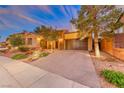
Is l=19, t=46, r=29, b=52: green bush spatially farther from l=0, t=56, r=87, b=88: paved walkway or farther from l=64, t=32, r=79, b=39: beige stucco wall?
l=64, t=32, r=79, b=39: beige stucco wall

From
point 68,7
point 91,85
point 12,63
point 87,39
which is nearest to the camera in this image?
point 91,85

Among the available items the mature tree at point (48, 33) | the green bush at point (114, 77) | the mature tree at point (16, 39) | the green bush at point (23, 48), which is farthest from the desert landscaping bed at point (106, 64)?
the mature tree at point (16, 39)

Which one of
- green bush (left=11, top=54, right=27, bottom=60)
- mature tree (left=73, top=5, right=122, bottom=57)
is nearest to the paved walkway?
green bush (left=11, top=54, right=27, bottom=60)

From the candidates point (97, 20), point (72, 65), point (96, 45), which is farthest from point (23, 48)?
point (97, 20)

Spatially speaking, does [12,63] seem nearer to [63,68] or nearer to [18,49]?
[18,49]

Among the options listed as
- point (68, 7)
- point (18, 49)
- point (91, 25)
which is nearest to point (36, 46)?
point (18, 49)

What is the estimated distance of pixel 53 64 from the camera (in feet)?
13.4

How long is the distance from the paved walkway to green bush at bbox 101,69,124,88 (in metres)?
0.67

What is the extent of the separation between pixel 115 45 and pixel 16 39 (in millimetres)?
3097

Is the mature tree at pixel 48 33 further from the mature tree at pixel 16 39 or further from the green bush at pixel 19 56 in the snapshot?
the green bush at pixel 19 56

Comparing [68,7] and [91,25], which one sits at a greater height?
[68,7]

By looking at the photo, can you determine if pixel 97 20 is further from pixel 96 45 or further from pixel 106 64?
pixel 106 64

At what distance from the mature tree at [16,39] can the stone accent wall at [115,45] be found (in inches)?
99.6
